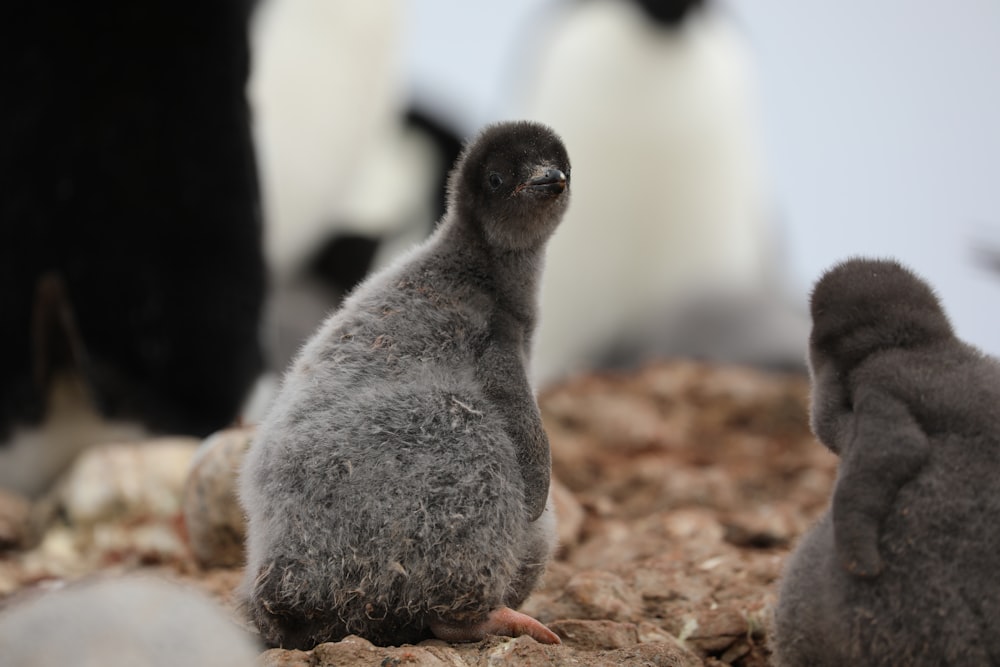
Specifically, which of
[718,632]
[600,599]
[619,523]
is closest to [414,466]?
[600,599]

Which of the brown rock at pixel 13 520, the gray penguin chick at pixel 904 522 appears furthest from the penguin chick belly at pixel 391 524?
the brown rock at pixel 13 520

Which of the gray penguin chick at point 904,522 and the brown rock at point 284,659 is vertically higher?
the gray penguin chick at point 904,522

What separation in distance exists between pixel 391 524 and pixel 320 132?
431cm

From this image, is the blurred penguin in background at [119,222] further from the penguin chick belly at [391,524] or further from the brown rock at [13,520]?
the penguin chick belly at [391,524]

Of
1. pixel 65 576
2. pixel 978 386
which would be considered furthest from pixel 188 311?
pixel 978 386

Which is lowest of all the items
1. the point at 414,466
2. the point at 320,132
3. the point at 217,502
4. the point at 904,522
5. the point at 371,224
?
the point at 371,224

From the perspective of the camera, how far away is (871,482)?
6.11ft

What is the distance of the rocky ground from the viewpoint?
Answer: 2.34 metres

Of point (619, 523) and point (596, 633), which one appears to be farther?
point (619, 523)

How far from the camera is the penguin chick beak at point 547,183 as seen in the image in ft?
7.44

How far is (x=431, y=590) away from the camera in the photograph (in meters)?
2.10

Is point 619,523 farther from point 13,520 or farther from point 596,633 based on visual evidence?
point 13,520

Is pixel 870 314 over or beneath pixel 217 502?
over

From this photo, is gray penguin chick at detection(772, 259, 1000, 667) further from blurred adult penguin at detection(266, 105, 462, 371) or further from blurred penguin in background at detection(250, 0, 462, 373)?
blurred penguin in background at detection(250, 0, 462, 373)
